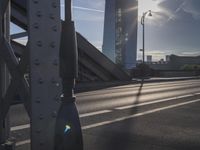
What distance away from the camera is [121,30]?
10012cm

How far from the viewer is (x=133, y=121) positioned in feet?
34.1

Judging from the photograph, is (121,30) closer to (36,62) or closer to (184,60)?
(184,60)

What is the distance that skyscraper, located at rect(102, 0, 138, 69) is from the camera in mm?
92812

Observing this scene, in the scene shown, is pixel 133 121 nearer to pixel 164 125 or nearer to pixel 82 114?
pixel 164 125

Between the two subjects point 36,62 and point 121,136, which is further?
point 121,136

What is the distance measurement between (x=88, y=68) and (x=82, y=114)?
93.7 feet

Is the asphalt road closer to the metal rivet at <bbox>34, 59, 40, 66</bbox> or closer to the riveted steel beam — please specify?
the riveted steel beam

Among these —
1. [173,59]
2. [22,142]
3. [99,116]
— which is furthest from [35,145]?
[173,59]

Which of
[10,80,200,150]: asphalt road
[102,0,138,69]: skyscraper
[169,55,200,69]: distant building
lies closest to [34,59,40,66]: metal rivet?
[10,80,200,150]: asphalt road

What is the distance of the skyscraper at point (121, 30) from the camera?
92.8m

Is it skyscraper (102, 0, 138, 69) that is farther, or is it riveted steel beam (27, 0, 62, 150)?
skyscraper (102, 0, 138, 69)

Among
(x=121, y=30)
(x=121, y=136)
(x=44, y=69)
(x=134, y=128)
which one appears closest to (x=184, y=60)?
(x=121, y=30)

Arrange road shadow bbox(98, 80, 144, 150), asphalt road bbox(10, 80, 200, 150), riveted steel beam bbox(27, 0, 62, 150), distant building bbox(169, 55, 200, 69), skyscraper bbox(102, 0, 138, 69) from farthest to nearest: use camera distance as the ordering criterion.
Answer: distant building bbox(169, 55, 200, 69)
skyscraper bbox(102, 0, 138, 69)
asphalt road bbox(10, 80, 200, 150)
road shadow bbox(98, 80, 144, 150)
riveted steel beam bbox(27, 0, 62, 150)

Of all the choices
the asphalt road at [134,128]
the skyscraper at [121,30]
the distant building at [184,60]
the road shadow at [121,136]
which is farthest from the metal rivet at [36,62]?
the distant building at [184,60]
